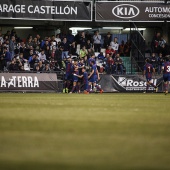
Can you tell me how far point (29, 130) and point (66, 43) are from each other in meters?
25.1

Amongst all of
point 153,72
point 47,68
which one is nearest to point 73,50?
point 47,68

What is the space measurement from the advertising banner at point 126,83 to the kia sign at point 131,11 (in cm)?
536

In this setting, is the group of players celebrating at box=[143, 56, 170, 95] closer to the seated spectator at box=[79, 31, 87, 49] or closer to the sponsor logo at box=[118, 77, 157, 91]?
the sponsor logo at box=[118, 77, 157, 91]

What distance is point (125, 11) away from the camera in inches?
1409

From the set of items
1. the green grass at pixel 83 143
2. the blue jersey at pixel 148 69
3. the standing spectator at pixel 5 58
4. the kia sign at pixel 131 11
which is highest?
the kia sign at pixel 131 11

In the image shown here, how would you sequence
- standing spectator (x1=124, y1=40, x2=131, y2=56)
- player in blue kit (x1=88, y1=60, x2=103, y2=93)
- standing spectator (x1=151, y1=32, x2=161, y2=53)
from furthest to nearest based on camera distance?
1. standing spectator (x1=124, y1=40, x2=131, y2=56)
2. standing spectator (x1=151, y1=32, x2=161, y2=53)
3. player in blue kit (x1=88, y1=60, x2=103, y2=93)

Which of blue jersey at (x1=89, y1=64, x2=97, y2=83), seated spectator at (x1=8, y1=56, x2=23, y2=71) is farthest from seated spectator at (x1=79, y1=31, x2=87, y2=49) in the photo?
seated spectator at (x1=8, y1=56, x2=23, y2=71)

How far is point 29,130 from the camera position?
9.02 m

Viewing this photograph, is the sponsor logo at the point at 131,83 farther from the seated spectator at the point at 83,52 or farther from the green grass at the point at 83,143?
the green grass at the point at 83,143

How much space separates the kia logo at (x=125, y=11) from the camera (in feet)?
117

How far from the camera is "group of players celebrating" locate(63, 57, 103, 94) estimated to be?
30266 millimetres

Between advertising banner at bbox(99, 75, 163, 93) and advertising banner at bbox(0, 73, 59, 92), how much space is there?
9.84ft

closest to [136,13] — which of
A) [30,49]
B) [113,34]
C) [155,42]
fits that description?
[155,42]

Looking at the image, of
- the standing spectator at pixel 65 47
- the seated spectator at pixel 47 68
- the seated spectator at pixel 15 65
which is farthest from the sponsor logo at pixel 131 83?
the seated spectator at pixel 15 65
